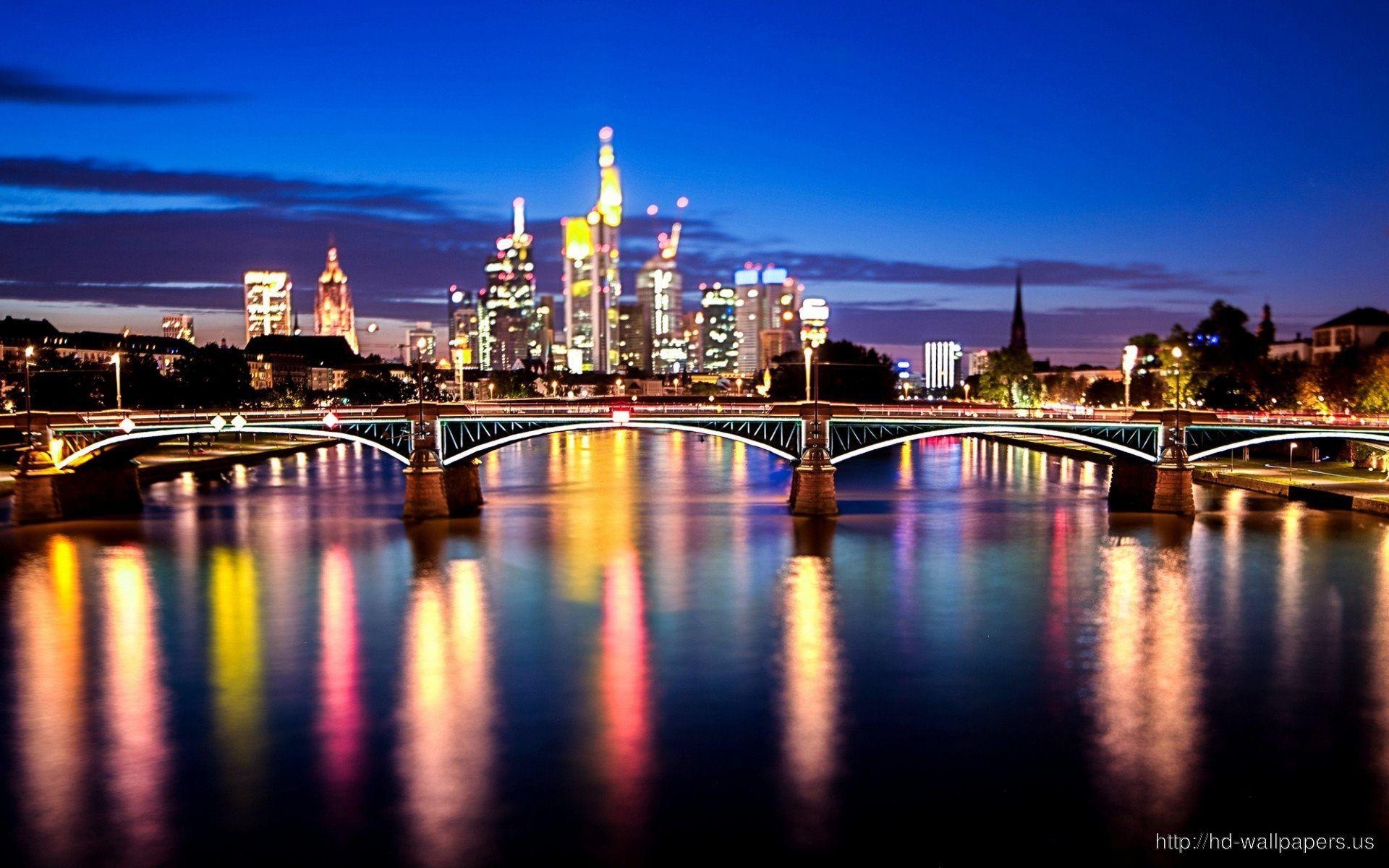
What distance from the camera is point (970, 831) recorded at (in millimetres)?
24984

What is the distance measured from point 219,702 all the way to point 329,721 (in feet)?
13.0

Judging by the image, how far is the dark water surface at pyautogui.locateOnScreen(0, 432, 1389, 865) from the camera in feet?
84.2

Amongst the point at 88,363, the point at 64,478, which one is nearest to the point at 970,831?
the point at 64,478

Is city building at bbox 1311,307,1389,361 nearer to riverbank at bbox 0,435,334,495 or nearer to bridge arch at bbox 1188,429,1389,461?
bridge arch at bbox 1188,429,1389,461

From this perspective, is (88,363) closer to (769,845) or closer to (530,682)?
(530,682)

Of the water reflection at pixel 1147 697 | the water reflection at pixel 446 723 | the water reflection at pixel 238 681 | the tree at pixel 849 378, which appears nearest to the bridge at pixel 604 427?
the water reflection at pixel 238 681

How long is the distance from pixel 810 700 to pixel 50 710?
2017 cm

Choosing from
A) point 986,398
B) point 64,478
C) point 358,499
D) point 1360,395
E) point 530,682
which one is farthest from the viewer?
point 986,398

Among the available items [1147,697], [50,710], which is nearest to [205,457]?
[50,710]

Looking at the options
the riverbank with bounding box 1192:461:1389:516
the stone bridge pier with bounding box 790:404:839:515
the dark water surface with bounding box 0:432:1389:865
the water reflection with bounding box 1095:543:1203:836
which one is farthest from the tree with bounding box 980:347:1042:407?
the water reflection with bounding box 1095:543:1203:836

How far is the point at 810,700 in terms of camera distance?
34.1 metres

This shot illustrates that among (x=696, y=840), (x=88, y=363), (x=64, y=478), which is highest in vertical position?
(x=88, y=363)

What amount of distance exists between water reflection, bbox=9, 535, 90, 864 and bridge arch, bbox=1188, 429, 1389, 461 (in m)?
55.3

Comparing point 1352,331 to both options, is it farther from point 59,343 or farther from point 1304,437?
point 59,343
